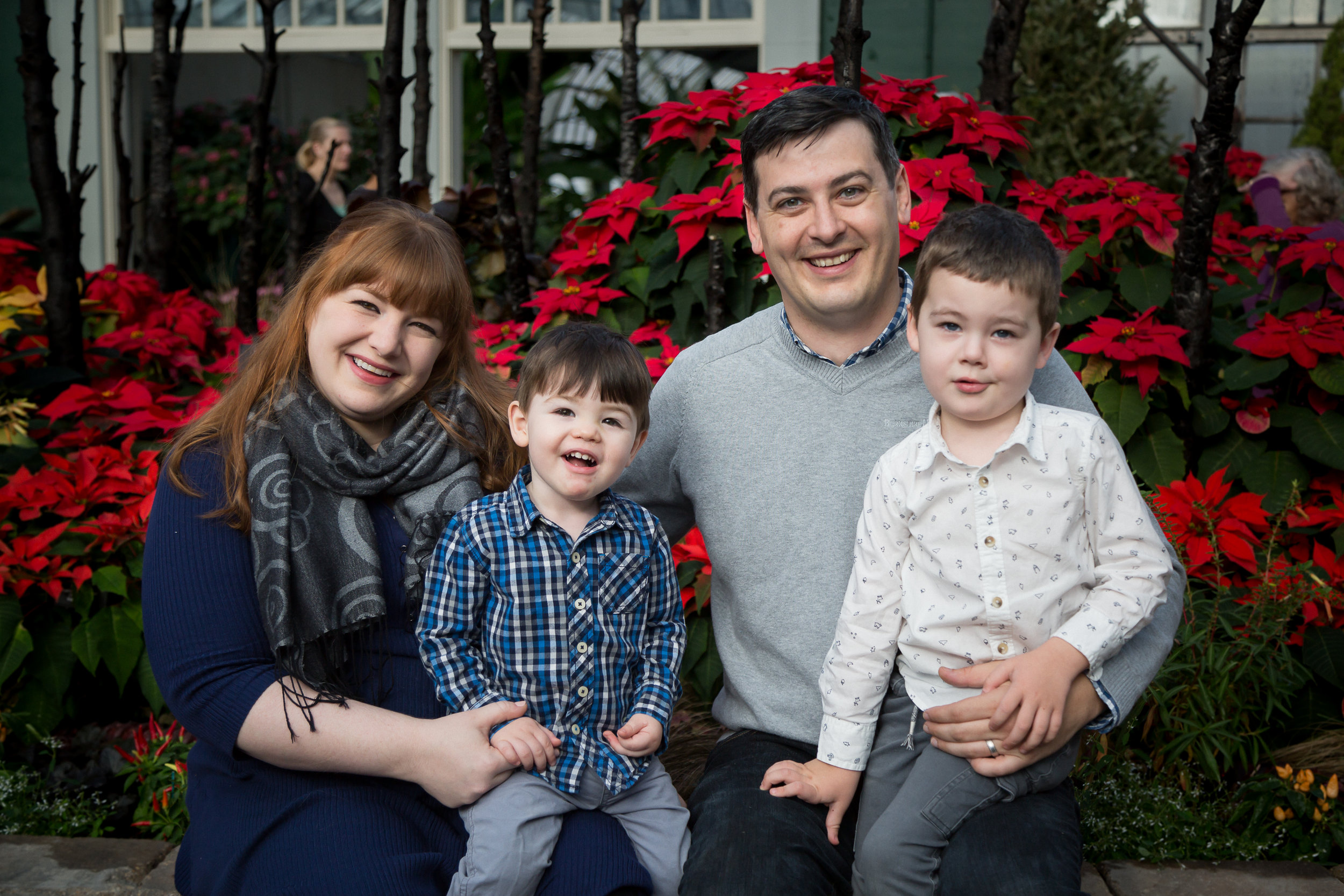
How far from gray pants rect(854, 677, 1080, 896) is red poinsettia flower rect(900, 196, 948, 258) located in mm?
1481

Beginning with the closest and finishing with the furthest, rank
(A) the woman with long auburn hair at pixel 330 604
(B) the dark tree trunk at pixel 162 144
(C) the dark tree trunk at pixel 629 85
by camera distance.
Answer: (A) the woman with long auburn hair at pixel 330 604 → (C) the dark tree trunk at pixel 629 85 → (B) the dark tree trunk at pixel 162 144

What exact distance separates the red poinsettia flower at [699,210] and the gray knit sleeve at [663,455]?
39.6 inches

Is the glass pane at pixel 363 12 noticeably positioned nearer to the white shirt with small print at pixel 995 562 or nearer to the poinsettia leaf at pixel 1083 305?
the poinsettia leaf at pixel 1083 305

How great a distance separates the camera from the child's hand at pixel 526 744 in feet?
5.34

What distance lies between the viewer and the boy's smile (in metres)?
1.72

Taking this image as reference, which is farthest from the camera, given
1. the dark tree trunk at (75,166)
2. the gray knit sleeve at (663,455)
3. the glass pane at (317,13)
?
A: the glass pane at (317,13)

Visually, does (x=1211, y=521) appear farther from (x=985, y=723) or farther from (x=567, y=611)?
(x=567, y=611)

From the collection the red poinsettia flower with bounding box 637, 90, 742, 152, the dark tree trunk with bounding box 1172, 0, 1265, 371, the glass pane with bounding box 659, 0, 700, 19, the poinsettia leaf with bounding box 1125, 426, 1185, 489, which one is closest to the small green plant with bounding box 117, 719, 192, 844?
the red poinsettia flower with bounding box 637, 90, 742, 152

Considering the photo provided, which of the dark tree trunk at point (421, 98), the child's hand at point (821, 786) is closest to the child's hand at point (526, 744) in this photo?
the child's hand at point (821, 786)

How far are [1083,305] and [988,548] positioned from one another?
1.63 m

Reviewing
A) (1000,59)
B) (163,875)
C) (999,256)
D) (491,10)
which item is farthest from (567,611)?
(491,10)

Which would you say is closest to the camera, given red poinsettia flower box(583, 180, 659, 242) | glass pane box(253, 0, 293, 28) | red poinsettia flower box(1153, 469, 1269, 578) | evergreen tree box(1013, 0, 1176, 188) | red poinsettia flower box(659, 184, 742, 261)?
red poinsettia flower box(1153, 469, 1269, 578)

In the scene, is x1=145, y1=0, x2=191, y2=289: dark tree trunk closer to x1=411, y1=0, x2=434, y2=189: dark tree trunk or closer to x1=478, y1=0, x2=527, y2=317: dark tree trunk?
x1=411, y1=0, x2=434, y2=189: dark tree trunk

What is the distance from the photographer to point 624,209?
3.38 m
